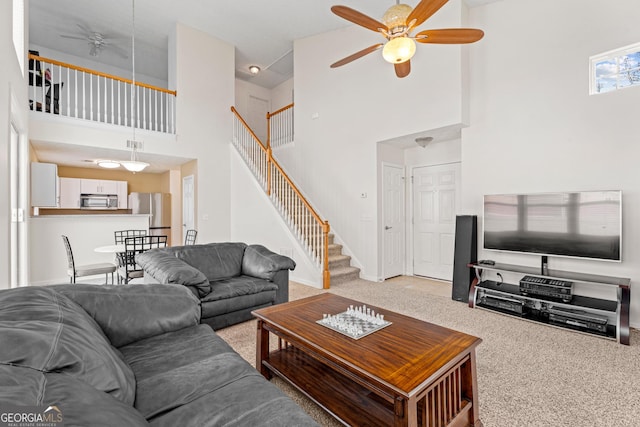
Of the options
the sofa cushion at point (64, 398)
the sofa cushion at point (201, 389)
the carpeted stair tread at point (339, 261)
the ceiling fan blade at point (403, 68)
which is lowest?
the carpeted stair tread at point (339, 261)

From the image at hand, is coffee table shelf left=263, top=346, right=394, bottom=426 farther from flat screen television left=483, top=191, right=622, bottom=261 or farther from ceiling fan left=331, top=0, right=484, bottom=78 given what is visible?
flat screen television left=483, top=191, right=622, bottom=261

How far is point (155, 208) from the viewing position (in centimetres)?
793

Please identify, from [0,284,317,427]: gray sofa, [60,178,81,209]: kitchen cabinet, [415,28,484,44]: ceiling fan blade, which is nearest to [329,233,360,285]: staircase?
[0,284,317,427]: gray sofa

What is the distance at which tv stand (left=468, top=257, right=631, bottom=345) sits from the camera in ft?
9.36

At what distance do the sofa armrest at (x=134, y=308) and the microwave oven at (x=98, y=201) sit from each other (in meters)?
6.92

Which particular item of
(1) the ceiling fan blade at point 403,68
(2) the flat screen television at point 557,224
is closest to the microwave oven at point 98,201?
(1) the ceiling fan blade at point 403,68

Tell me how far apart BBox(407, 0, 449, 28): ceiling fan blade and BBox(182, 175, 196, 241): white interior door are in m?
5.45

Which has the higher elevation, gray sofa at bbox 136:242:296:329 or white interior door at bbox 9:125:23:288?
white interior door at bbox 9:125:23:288

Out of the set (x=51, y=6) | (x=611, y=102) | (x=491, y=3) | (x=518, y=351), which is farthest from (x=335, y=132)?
(x=51, y=6)

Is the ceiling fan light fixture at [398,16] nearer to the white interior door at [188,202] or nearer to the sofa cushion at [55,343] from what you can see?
the sofa cushion at [55,343]

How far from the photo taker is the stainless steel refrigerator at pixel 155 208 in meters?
7.75

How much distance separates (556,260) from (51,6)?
352 inches

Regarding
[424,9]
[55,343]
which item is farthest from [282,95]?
[55,343]

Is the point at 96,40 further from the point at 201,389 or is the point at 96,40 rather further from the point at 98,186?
the point at 201,389
